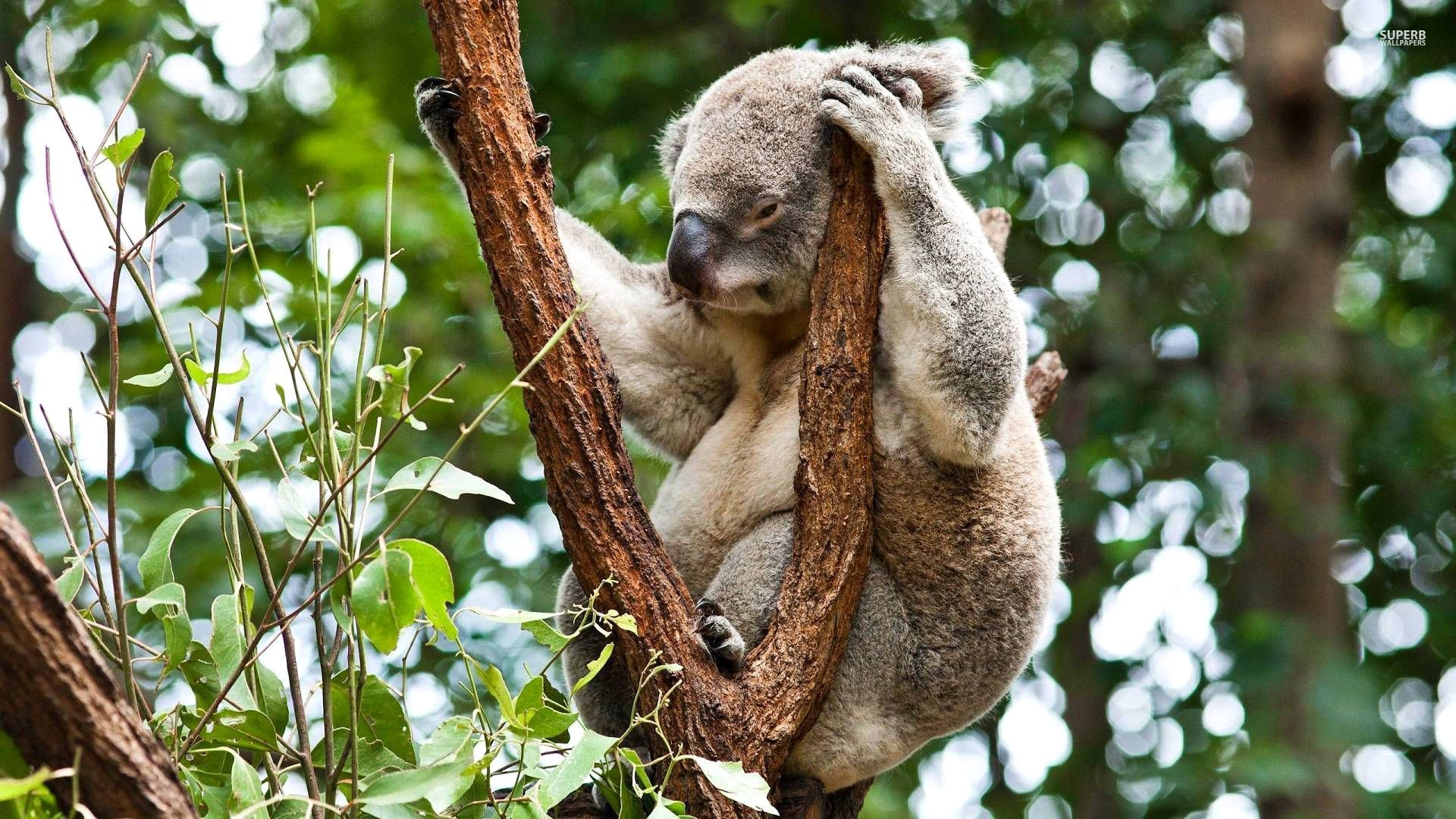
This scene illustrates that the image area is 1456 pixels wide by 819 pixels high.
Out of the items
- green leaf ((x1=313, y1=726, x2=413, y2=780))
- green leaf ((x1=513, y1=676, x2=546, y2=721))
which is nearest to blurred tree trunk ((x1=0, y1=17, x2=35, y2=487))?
green leaf ((x1=313, y1=726, x2=413, y2=780))

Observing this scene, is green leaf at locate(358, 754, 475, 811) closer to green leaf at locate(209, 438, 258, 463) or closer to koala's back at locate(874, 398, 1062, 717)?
green leaf at locate(209, 438, 258, 463)

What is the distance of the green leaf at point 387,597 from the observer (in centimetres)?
158

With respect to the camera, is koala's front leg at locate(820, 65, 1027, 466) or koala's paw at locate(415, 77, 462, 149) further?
koala's front leg at locate(820, 65, 1027, 466)

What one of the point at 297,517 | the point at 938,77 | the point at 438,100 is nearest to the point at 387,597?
the point at 297,517

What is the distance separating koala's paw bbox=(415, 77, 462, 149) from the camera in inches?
98.8

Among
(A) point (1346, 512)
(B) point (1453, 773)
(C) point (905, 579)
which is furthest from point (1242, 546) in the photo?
(C) point (905, 579)

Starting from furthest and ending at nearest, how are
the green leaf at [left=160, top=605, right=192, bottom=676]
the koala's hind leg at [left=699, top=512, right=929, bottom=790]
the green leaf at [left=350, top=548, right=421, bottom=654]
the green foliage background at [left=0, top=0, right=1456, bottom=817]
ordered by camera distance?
the green foliage background at [left=0, top=0, right=1456, bottom=817] → the koala's hind leg at [left=699, top=512, right=929, bottom=790] → the green leaf at [left=160, top=605, right=192, bottom=676] → the green leaf at [left=350, top=548, right=421, bottom=654]

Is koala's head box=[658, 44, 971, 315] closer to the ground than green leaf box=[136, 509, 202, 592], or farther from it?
closer to the ground

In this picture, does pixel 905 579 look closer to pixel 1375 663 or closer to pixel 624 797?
pixel 624 797

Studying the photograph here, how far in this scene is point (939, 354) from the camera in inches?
104

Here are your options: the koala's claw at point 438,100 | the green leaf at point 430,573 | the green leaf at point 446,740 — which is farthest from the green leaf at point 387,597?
the koala's claw at point 438,100

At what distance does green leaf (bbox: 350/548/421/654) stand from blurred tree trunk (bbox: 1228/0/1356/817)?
15.5 ft

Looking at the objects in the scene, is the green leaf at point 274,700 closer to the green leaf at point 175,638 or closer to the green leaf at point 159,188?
the green leaf at point 175,638

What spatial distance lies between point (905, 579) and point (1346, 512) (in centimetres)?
427
